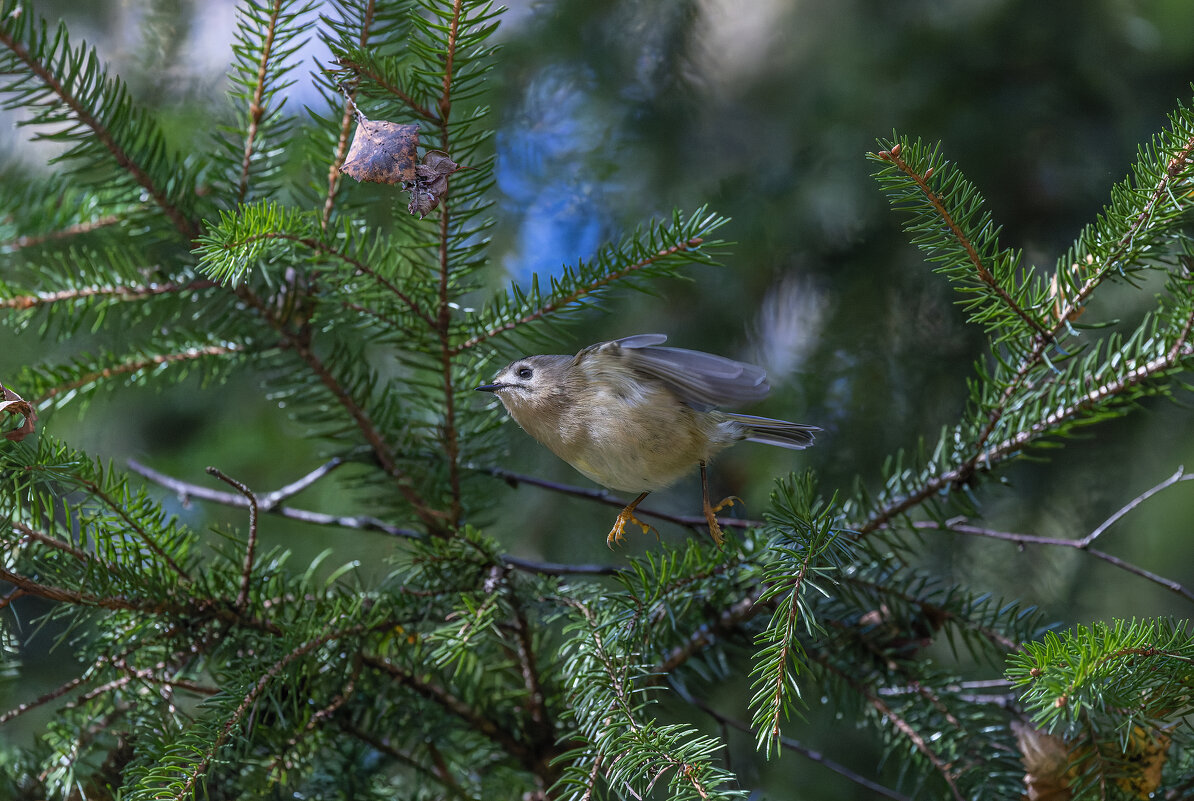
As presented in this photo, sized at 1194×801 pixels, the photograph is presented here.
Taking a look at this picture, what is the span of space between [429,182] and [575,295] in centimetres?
27

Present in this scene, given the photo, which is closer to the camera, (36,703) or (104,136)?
(36,703)

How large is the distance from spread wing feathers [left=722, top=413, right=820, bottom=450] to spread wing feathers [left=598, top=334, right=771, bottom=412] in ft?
0.29

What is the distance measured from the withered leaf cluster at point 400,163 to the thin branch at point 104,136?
0.48 metres

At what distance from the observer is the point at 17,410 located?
2.91 ft

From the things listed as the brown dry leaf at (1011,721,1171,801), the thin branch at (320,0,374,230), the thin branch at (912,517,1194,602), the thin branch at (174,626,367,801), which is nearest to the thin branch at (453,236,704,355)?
the thin branch at (320,0,374,230)

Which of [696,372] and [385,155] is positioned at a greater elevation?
[385,155]

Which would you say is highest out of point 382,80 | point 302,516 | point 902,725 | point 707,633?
point 382,80

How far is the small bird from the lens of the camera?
109 cm

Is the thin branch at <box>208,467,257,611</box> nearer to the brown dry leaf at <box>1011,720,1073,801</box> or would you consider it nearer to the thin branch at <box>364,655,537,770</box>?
the thin branch at <box>364,655,537,770</box>

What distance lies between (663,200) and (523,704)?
3.62ft

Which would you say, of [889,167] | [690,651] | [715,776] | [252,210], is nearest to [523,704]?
[690,651]

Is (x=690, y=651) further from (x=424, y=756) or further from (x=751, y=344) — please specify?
(x=751, y=344)

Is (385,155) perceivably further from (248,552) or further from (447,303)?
(248,552)

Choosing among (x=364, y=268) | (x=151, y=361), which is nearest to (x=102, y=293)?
(x=151, y=361)
